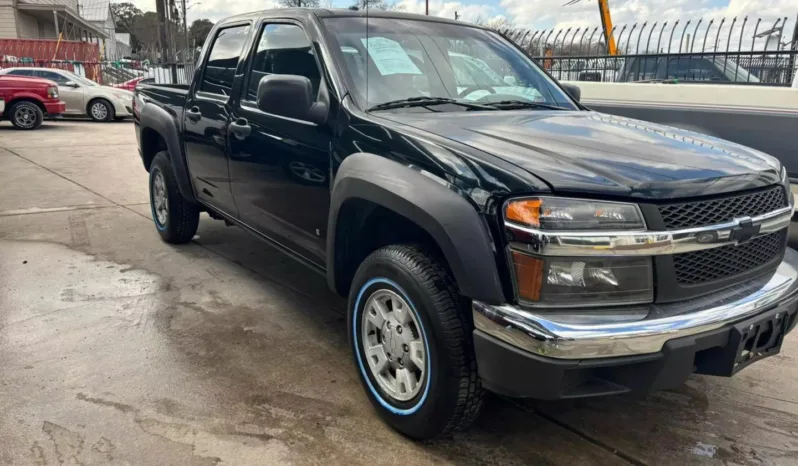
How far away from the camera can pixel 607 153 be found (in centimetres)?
256

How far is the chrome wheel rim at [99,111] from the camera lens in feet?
57.9

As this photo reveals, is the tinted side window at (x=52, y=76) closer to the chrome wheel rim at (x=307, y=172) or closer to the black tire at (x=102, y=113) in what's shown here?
the black tire at (x=102, y=113)

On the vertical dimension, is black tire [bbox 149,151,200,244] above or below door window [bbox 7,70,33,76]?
below

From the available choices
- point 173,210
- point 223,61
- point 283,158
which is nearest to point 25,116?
point 173,210

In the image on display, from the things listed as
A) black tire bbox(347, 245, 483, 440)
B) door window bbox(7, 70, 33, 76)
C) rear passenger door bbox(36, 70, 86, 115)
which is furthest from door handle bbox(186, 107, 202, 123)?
door window bbox(7, 70, 33, 76)

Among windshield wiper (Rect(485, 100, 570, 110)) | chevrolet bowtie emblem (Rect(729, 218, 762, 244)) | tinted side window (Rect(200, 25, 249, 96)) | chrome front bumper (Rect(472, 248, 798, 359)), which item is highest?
tinted side window (Rect(200, 25, 249, 96))

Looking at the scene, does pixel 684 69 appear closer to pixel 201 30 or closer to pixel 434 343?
pixel 434 343

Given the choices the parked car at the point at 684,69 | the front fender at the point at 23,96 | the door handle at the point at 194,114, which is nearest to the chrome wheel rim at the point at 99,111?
the front fender at the point at 23,96

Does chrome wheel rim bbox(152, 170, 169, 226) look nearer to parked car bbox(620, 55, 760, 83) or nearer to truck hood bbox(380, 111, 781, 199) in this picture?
truck hood bbox(380, 111, 781, 199)

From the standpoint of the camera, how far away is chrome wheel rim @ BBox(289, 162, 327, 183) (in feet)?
11.0

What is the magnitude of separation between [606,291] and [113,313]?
324 centimetres

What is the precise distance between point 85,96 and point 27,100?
2.38 meters

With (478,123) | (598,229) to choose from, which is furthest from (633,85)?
(598,229)

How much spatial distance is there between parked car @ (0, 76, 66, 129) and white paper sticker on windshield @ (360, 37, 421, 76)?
1423cm
